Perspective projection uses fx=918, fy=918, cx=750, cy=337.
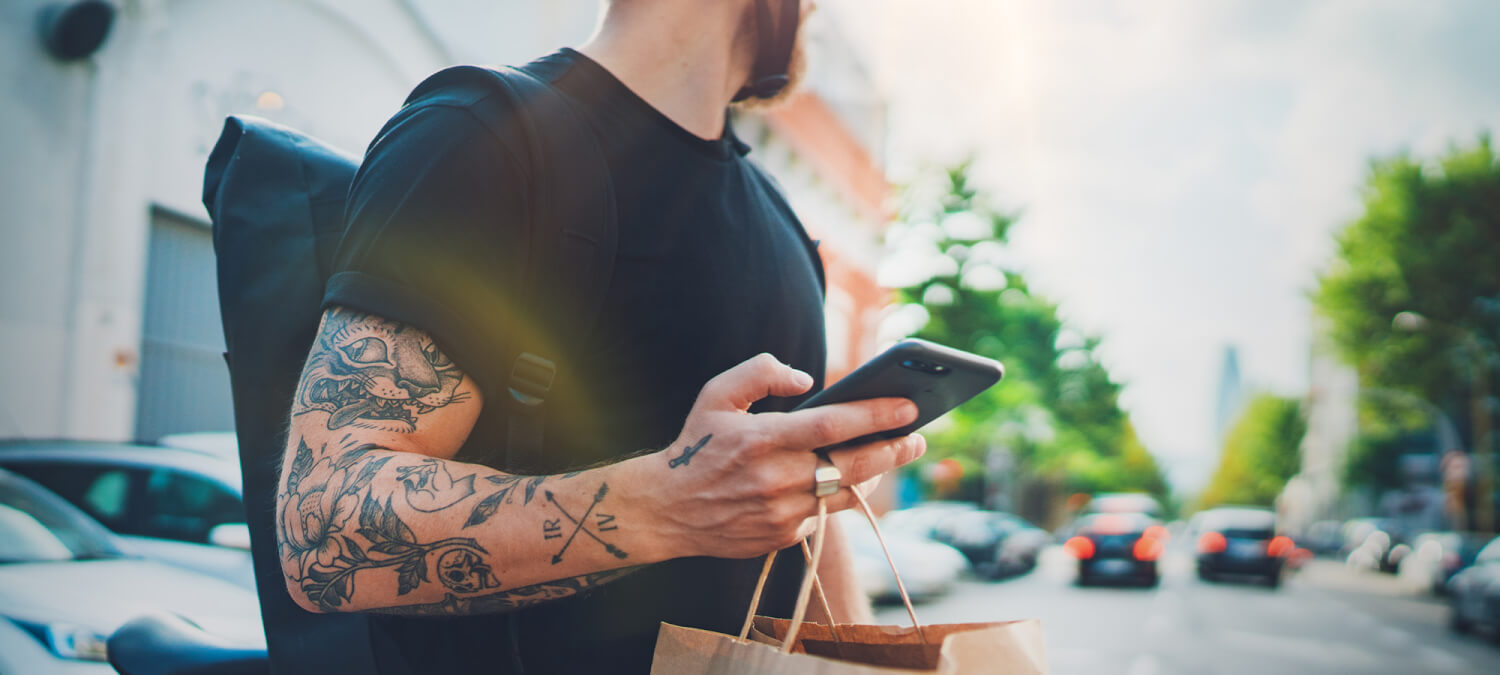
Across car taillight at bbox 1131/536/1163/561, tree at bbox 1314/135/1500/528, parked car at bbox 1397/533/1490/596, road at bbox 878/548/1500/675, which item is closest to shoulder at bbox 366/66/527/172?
road at bbox 878/548/1500/675

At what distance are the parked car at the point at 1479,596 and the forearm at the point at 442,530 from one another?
45.1 feet

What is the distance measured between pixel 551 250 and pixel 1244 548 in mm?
20857

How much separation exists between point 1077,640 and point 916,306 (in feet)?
40.1

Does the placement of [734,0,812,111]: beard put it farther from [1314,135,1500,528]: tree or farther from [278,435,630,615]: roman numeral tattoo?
[1314,135,1500,528]: tree

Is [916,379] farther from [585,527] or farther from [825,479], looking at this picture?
[585,527]

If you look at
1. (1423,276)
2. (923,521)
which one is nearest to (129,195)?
(923,521)

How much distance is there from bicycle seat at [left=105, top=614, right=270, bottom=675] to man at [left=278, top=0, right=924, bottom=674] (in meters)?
0.82

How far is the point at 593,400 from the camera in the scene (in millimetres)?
1036

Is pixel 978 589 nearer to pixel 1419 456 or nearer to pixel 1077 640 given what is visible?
pixel 1077 640

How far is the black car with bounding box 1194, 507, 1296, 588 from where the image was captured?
60.7 ft

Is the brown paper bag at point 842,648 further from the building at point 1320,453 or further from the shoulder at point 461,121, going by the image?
the building at point 1320,453

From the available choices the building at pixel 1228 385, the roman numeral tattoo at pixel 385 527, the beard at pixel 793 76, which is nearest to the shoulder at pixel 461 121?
the roman numeral tattoo at pixel 385 527

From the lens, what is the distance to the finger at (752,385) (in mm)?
800

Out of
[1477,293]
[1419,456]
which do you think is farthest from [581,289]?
[1419,456]
